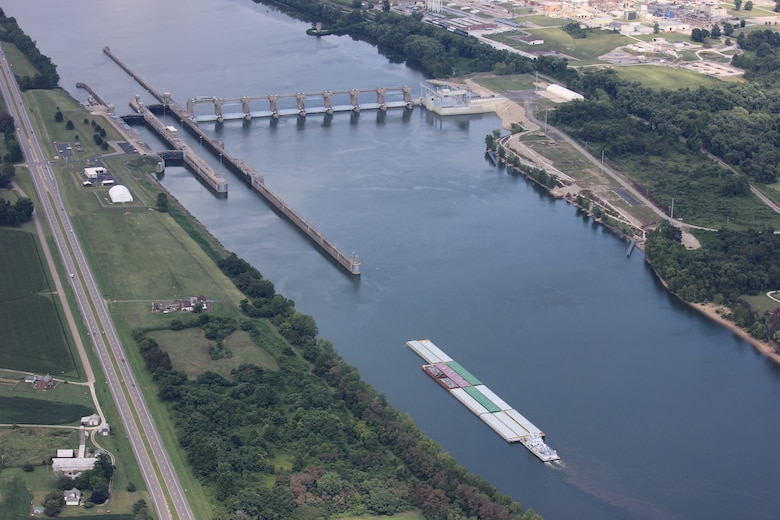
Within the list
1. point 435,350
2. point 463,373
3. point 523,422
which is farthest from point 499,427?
point 435,350

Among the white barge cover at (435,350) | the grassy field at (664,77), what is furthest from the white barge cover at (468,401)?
the grassy field at (664,77)

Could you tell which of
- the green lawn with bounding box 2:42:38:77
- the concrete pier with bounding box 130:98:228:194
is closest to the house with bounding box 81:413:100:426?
the concrete pier with bounding box 130:98:228:194

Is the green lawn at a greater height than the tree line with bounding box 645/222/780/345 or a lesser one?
lesser

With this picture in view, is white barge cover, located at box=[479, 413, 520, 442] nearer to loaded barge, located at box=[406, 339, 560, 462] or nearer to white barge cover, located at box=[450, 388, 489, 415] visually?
loaded barge, located at box=[406, 339, 560, 462]

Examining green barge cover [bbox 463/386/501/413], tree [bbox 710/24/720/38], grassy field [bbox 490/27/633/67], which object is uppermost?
tree [bbox 710/24/720/38]

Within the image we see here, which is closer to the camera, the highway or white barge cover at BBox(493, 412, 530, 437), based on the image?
the highway

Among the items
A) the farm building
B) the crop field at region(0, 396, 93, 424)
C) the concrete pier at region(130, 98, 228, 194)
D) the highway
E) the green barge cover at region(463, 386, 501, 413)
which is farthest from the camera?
the farm building

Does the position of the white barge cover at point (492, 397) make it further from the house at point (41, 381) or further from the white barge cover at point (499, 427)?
the house at point (41, 381)

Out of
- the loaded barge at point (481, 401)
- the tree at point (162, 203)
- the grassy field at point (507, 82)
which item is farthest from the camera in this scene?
the grassy field at point (507, 82)

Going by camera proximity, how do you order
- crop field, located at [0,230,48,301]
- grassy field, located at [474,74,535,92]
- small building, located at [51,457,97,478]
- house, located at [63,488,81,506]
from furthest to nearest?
grassy field, located at [474,74,535,92] < crop field, located at [0,230,48,301] < small building, located at [51,457,97,478] < house, located at [63,488,81,506]
